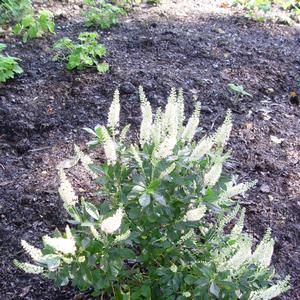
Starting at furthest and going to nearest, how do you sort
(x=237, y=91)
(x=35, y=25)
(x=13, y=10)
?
(x=13, y=10) → (x=35, y=25) → (x=237, y=91)

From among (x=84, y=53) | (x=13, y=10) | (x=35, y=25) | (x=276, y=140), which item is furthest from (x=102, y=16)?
(x=276, y=140)

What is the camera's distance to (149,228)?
6.82 ft

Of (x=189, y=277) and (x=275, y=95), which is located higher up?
(x=189, y=277)

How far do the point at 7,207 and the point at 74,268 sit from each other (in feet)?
4.38

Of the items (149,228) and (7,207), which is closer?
(149,228)

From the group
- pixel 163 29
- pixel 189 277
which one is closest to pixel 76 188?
pixel 189 277

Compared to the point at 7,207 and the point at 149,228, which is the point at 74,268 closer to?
the point at 149,228

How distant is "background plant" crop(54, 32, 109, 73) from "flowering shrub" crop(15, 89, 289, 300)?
7.73 feet

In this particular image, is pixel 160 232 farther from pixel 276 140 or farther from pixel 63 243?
pixel 276 140

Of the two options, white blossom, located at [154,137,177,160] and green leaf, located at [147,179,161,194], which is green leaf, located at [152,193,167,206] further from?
white blossom, located at [154,137,177,160]

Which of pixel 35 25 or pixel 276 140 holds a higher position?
pixel 35 25

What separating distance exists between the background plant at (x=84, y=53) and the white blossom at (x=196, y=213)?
2721 mm

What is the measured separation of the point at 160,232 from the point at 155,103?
2.18m

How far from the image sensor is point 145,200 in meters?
1.87
